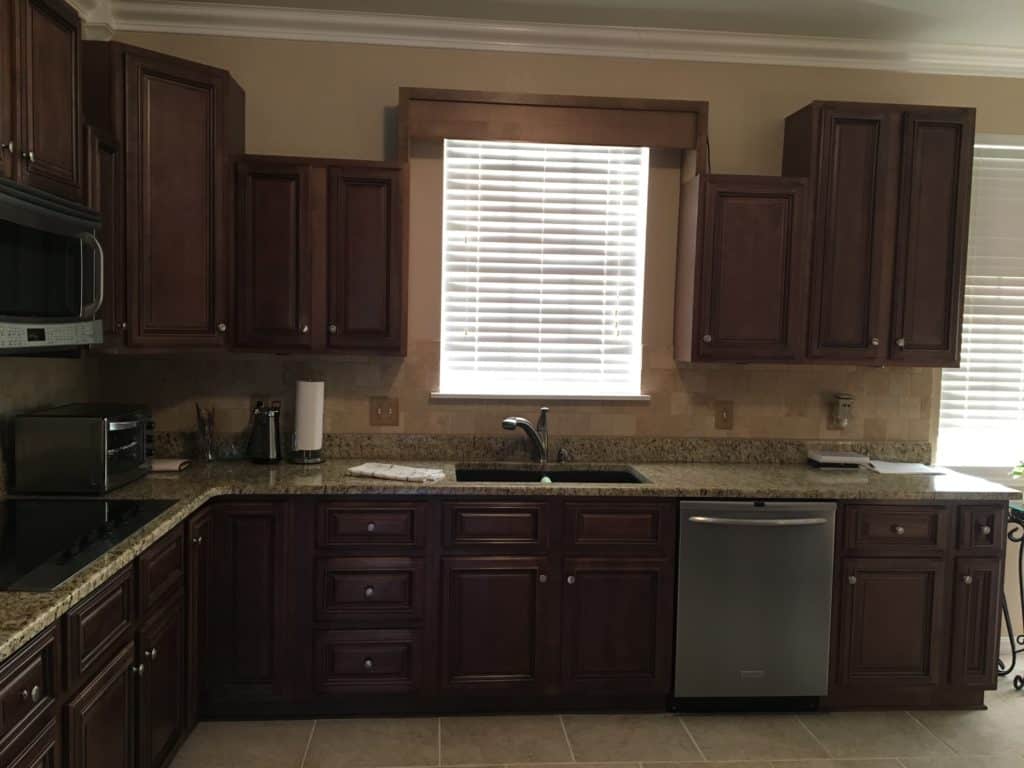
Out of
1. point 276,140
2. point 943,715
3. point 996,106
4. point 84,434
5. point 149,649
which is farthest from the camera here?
point 996,106

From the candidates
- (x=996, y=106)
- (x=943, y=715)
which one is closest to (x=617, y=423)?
(x=943, y=715)

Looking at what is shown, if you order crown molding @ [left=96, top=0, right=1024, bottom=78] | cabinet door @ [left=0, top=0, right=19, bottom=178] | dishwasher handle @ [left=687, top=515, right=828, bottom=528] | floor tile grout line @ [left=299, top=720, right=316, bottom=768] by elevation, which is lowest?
floor tile grout line @ [left=299, top=720, right=316, bottom=768]

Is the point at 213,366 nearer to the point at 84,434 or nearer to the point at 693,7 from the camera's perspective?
the point at 84,434

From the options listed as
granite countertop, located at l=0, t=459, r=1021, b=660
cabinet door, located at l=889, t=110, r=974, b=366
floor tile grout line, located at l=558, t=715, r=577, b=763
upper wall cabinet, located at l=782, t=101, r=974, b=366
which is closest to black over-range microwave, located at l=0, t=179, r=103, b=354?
granite countertop, located at l=0, t=459, r=1021, b=660

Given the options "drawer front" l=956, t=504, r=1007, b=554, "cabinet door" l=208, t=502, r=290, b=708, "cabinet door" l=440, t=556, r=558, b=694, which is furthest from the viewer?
"drawer front" l=956, t=504, r=1007, b=554

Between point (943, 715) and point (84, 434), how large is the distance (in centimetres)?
338

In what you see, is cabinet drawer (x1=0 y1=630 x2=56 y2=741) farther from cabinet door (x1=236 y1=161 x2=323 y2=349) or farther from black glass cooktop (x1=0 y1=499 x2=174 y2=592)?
cabinet door (x1=236 y1=161 x2=323 y2=349)

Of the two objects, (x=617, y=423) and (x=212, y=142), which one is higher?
(x=212, y=142)

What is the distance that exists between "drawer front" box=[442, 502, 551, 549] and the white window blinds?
6.88 ft

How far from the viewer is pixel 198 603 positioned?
280 cm

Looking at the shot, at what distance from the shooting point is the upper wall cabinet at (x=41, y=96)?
6.82ft

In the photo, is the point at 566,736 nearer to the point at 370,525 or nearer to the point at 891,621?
the point at 370,525

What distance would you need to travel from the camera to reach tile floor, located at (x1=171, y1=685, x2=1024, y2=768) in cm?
277

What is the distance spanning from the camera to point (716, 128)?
3.54 metres
